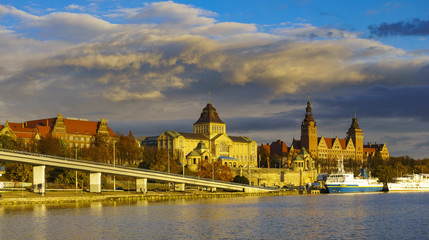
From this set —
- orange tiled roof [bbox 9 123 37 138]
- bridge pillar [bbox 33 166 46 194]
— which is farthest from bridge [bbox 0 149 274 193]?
orange tiled roof [bbox 9 123 37 138]

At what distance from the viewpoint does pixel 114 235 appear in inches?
2202

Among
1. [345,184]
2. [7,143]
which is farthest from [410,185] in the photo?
[7,143]

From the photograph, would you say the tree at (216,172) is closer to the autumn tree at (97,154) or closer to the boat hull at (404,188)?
the autumn tree at (97,154)

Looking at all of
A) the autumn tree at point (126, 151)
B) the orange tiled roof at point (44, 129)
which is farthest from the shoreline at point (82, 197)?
the orange tiled roof at point (44, 129)

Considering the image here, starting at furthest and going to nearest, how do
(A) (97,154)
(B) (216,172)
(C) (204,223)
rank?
(A) (97,154), (B) (216,172), (C) (204,223)

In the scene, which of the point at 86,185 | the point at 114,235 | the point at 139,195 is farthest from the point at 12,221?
the point at 86,185

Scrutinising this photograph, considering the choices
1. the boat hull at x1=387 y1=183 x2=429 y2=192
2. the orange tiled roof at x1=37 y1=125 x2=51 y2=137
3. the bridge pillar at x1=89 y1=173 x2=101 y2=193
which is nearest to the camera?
the bridge pillar at x1=89 y1=173 x2=101 y2=193

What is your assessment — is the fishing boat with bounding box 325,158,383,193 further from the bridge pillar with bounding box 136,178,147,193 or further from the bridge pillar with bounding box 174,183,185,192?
the bridge pillar with bounding box 136,178,147,193

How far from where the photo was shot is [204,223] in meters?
66.4

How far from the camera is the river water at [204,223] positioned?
56562mm

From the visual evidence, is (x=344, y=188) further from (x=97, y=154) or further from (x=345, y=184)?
(x=97, y=154)

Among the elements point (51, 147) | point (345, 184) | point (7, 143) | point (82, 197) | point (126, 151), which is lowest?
point (82, 197)

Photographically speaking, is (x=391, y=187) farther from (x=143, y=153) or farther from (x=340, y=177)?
(x=143, y=153)

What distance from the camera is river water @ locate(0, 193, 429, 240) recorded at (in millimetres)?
56562
